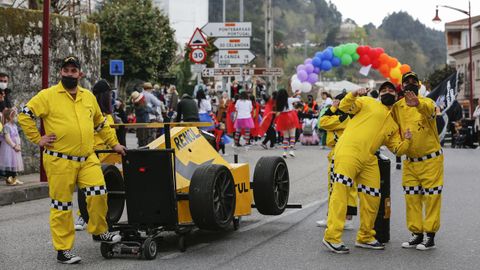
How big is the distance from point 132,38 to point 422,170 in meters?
41.8

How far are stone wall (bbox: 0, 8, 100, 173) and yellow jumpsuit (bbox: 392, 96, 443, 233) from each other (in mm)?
9729

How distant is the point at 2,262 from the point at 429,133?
4.28 meters

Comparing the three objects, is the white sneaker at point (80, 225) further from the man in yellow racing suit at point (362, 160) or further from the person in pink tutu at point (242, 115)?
the person in pink tutu at point (242, 115)

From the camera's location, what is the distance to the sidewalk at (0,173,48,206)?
1386 cm

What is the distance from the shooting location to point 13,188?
1425cm

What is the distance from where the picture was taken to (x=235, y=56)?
30672 mm

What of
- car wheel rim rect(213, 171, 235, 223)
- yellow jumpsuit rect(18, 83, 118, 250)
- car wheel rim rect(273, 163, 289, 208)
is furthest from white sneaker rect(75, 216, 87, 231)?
car wheel rim rect(273, 163, 289, 208)

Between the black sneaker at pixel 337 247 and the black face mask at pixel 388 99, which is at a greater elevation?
the black face mask at pixel 388 99

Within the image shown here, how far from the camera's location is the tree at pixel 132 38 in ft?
160

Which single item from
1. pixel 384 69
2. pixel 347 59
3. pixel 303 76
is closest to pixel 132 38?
pixel 303 76

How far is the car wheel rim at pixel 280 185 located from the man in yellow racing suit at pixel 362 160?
1443 mm

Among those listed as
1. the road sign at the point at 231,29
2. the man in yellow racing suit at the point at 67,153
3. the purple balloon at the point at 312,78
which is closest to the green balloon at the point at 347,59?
the purple balloon at the point at 312,78

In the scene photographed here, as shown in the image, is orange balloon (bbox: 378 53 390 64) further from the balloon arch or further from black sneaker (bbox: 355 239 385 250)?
black sneaker (bbox: 355 239 385 250)

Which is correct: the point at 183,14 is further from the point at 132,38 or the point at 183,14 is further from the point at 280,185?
the point at 280,185
